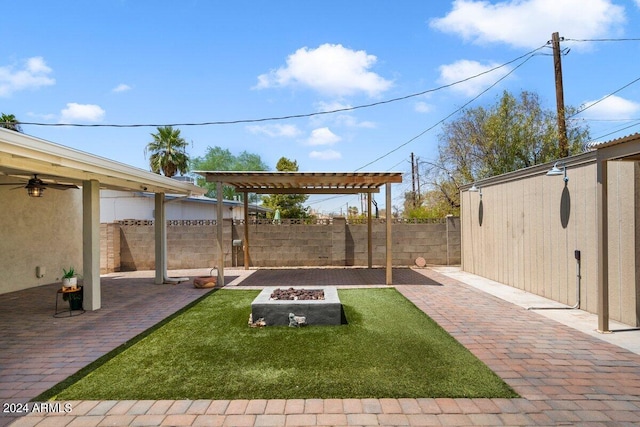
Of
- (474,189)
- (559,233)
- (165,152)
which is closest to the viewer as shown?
(559,233)

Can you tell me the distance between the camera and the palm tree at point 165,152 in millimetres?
23672

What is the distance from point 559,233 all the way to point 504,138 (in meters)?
7.66

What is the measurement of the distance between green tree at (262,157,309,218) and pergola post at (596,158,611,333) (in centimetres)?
1748

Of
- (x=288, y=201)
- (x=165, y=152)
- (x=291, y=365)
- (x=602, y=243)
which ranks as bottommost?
(x=291, y=365)

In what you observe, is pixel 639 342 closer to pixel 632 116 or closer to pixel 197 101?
pixel 632 116

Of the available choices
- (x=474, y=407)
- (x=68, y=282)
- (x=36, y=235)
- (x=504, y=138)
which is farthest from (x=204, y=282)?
(x=504, y=138)

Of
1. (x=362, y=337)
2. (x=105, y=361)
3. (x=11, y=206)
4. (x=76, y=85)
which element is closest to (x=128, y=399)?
(x=105, y=361)

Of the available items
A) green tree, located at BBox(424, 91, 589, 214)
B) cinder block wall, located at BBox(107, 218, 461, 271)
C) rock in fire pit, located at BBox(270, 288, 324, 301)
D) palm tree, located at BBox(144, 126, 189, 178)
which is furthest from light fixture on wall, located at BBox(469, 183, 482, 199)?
palm tree, located at BBox(144, 126, 189, 178)

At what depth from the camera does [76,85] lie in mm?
13188

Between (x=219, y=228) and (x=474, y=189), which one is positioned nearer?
(x=219, y=228)

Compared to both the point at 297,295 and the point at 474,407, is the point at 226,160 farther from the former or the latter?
the point at 474,407

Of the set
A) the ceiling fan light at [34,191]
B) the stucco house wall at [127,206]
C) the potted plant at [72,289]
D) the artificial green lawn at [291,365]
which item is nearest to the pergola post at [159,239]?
the potted plant at [72,289]

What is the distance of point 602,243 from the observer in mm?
4250

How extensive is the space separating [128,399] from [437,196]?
15415 millimetres
